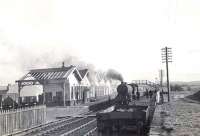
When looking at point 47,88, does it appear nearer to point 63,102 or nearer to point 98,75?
point 63,102

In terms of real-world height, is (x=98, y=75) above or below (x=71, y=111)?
above

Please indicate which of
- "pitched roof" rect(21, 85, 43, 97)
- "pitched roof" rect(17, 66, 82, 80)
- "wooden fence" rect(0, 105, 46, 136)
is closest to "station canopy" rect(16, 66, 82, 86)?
"pitched roof" rect(17, 66, 82, 80)

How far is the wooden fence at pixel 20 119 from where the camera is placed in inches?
657

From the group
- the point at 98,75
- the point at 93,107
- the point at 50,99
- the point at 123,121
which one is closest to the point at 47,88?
the point at 50,99

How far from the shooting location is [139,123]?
15.5 m

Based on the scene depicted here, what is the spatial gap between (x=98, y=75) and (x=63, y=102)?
850 inches

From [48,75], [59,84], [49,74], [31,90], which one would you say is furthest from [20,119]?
[49,74]

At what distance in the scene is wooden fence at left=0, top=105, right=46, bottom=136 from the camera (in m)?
16.7

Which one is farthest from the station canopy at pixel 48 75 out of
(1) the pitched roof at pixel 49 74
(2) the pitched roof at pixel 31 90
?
(2) the pitched roof at pixel 31 90

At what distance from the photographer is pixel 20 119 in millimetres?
18781

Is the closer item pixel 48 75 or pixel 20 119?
pixel 20 119

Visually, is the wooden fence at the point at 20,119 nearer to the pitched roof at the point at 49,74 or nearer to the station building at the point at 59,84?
the station building at the point at 59,84

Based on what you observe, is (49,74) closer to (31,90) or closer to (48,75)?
(48,75)

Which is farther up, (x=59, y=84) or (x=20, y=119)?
(x=59, y=84)
